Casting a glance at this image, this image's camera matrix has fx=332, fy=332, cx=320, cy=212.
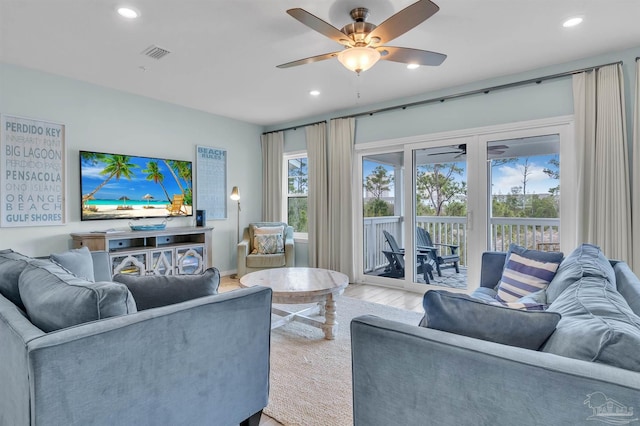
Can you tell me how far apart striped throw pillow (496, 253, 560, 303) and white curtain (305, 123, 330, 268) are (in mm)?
2919

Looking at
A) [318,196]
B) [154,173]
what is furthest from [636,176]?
[154,173]

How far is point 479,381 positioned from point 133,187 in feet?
14.5

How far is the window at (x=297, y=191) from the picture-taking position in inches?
220

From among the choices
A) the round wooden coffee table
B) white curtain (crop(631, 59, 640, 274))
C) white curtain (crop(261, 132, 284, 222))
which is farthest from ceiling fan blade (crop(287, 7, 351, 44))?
white curtain (crop(261, 132, 284, 222))

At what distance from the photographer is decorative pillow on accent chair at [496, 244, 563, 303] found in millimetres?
2143

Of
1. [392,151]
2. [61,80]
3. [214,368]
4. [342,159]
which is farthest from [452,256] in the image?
[61,80]

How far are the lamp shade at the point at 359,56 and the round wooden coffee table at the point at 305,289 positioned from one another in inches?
66.0

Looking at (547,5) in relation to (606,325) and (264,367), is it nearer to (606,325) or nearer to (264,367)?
(606,325)

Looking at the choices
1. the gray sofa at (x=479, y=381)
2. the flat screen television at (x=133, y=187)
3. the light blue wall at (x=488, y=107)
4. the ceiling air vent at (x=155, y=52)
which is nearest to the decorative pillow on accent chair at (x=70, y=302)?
the gray sofa at (x=479, y=381)

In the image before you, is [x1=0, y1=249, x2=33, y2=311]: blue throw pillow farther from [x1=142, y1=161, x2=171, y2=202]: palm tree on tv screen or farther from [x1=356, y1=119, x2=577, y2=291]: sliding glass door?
[x1=356, y1=119, x2=577, y2=291]: sliding glass door

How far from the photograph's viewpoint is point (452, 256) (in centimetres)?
423

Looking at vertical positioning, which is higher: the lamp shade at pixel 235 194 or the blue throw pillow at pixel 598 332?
the lamp shade at pixel 235 194

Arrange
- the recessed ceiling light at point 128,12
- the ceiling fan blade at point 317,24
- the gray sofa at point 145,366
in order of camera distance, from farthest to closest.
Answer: the recessed ceiling light at point 128,12
the ceiling fan blade at point 317,24
the gray sofa at point 145,366

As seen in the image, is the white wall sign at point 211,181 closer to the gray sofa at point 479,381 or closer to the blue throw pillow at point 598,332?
the gray sofa at point 479,381
